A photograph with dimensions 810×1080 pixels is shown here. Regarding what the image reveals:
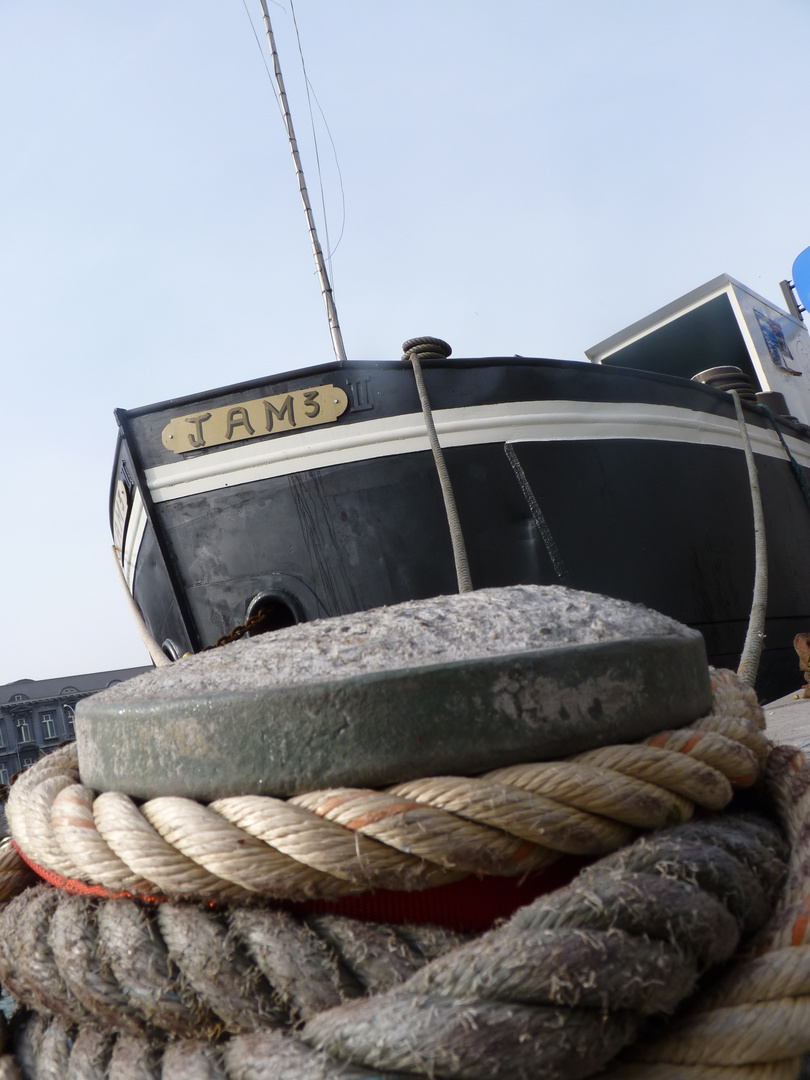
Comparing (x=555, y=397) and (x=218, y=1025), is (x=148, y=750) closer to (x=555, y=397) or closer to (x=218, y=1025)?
(x=218, y=1025)

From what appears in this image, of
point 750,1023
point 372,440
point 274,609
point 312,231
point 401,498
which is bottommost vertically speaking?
point 750,1023

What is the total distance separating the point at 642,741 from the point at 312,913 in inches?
13.2

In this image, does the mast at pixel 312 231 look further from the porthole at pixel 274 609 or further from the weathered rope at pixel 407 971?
the weathered rope at pixel 407 971

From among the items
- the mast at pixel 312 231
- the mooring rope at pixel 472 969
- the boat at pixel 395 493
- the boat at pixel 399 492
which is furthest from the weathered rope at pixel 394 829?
the mast at pixel 312 231

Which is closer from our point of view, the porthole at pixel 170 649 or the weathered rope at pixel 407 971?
the weathered rope at pixel 407 971

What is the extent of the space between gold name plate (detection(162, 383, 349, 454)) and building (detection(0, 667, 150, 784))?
1531 centimetres

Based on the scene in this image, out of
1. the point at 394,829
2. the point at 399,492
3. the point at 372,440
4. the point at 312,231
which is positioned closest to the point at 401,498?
the point at 399,492

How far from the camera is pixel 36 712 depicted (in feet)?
61.7

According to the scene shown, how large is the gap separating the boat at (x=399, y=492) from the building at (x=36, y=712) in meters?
15.1

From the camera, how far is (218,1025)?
2.08ft

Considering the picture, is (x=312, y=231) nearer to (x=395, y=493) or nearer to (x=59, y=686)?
(x=395, y=493)

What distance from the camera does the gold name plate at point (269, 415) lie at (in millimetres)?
3545

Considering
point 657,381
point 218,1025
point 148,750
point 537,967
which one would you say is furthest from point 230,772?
point 657,381

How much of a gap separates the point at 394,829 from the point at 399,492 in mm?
2966
